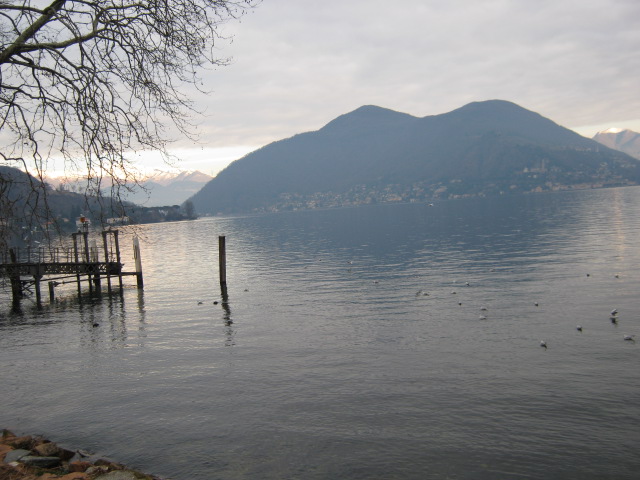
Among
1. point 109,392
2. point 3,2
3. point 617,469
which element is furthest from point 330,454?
point 3,2

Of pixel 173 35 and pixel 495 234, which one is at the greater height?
pixel 173 35

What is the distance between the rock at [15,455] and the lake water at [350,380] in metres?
1.81

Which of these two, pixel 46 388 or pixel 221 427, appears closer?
pixel 221 427

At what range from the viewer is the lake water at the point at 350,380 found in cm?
1114

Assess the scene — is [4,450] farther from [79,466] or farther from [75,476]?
[75,476]

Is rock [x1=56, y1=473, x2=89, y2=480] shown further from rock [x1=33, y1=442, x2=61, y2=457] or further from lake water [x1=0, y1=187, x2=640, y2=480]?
lake water [x1=0, y1=187, x2=640, y2=480]

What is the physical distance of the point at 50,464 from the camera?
1028 centimetres

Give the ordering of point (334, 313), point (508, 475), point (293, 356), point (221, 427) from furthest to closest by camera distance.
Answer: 1. point (334, 313)
2. point (293, 356)
3. point (221, 427)
4. point (508, 475)

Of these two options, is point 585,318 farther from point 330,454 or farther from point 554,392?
point 330,454

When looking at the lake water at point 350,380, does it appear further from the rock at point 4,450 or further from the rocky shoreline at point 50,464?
the rock at point 4,450

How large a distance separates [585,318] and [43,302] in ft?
114

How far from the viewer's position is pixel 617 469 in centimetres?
1008

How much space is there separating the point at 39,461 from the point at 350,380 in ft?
28.2

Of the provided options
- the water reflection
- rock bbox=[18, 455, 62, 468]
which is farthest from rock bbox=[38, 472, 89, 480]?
the water reflection
